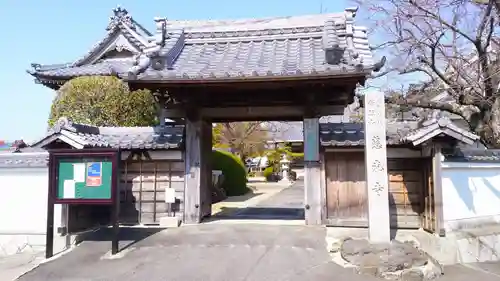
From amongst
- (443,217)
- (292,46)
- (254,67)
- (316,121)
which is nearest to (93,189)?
(254,67)

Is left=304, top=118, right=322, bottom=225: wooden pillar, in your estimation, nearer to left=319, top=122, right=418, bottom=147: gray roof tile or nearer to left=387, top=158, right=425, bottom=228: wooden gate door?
left=319, top=122, right=418, bottom=147: gray roof tile

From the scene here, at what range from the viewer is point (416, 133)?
311 inches

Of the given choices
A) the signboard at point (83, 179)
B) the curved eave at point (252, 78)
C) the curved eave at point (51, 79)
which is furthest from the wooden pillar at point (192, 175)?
the curved eave at point (51, 79)

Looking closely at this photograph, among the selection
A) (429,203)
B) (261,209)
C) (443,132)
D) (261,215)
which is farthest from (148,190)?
Answer: (443,132)

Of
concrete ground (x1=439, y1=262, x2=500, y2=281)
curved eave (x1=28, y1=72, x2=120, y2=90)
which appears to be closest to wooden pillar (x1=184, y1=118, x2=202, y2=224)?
concrete ground (x1=439, y1=262, x2=500, y2=281)

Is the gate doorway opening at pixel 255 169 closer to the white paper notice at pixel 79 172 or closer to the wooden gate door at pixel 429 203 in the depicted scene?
the wooden gate door at pixel 429 203

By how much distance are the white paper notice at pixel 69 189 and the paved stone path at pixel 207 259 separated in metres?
1.04

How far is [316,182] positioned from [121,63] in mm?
11988

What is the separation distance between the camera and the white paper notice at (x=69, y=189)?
7367 millimetres

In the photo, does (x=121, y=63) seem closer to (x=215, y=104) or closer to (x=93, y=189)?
(x=215, y=104)

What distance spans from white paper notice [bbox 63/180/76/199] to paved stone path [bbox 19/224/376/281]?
3.40 feet

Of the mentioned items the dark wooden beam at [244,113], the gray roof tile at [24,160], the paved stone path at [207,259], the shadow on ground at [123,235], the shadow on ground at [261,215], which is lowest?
the paved stone path at [207,259]

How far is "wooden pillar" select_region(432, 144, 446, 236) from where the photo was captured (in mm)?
7926

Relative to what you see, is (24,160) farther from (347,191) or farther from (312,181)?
(347,191)
